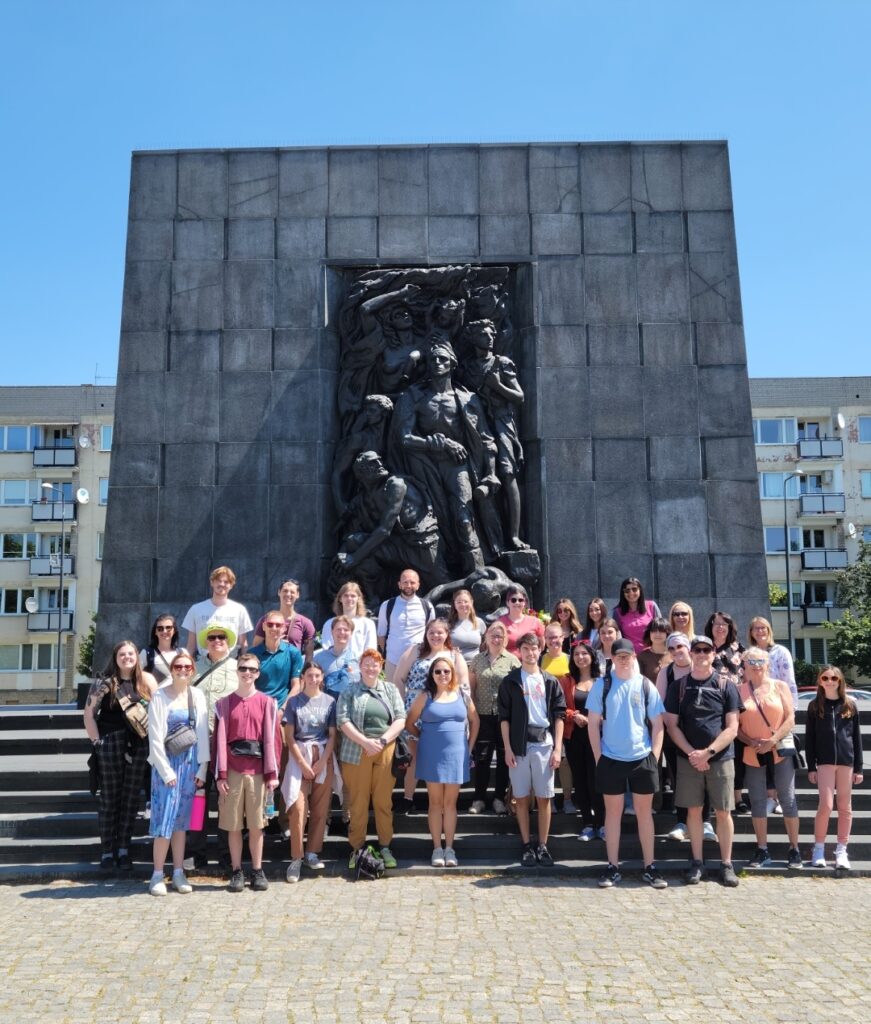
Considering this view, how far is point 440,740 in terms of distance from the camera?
9453 millimetres

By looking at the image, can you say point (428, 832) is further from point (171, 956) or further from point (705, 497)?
point (705, 497)

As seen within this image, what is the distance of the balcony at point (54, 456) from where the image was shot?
47.8m

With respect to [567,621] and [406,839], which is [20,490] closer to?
[567,621]

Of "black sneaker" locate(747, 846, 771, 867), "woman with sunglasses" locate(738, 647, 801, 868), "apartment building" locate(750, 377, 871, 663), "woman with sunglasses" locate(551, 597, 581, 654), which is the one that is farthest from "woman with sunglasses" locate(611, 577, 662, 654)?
"apartment building" locate(750, 377, 871, 663)

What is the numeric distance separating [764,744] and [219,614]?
529 centimetres

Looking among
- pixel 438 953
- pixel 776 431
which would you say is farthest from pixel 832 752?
pixel 776 431

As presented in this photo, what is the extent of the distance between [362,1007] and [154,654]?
4.83 meters

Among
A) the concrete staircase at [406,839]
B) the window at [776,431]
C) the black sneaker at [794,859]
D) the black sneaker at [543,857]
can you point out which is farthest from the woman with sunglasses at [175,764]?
the window at [776,431]

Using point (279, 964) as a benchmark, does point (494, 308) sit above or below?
above

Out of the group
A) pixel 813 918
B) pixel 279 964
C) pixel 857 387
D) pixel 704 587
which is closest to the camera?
pixel 279 964

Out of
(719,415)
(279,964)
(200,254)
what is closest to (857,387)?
(719,415)

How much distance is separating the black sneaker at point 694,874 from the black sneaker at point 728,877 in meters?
0.18

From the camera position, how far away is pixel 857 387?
46.8m

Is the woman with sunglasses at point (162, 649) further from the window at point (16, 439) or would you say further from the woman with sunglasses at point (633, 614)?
the window at point (16, 439)
